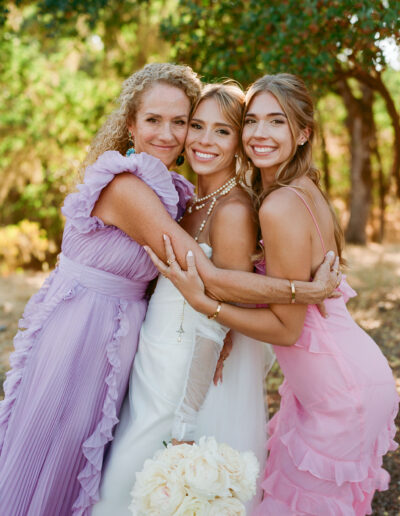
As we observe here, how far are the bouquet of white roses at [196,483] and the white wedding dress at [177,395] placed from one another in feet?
1.41

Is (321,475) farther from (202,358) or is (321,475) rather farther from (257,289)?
(257,289)

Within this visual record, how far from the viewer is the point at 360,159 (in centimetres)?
1193

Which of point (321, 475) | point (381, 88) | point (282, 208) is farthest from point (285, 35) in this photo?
point (321, 475)

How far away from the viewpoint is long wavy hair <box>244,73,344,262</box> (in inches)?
93.6

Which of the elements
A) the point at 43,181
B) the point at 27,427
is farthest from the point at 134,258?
the point at 43,181

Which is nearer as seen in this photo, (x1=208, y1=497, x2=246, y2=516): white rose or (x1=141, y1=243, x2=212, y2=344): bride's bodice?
(x1=208, y1=497, x2=246, y2=516): white rose

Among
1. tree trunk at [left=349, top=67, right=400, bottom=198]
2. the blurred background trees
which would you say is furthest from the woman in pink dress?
tree trunk at [left=349, top=67, right=400, bottom=198]

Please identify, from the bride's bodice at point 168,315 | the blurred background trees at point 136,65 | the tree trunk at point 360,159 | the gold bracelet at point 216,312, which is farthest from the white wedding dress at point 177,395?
the tree trunk at point 360,159

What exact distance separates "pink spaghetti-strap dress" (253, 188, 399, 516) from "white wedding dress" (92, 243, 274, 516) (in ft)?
0.72

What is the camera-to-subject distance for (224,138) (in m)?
2.58

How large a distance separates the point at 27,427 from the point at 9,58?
10.8 meters

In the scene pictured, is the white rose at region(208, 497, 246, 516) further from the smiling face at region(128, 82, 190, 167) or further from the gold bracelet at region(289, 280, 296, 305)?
the smiling face at region(128, 82, 190, 167)

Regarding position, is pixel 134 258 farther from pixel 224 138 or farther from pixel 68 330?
pixel 224 138

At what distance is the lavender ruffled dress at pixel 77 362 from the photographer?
2.24 m
